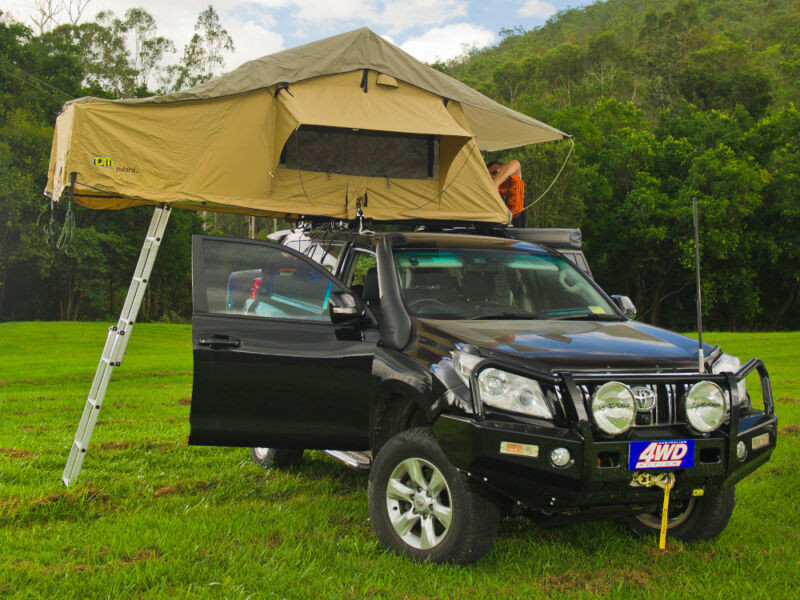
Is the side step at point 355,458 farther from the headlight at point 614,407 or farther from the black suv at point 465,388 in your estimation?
the headlight at point 614,407

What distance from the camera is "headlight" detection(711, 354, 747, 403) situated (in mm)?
4507

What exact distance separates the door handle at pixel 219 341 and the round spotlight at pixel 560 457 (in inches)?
88.1

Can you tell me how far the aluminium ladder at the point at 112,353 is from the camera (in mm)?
6031

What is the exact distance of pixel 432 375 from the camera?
14.7ft

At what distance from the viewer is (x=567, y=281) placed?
5.87 m

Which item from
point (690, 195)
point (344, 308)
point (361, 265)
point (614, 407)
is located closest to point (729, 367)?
point (614, 407)

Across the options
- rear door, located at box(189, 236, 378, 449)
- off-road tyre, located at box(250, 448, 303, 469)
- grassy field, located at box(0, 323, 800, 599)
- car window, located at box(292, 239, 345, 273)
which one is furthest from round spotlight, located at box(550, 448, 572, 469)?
off-road tyre, located at box(250, 448, 303, 469)

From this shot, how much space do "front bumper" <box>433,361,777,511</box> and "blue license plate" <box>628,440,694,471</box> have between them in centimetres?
3

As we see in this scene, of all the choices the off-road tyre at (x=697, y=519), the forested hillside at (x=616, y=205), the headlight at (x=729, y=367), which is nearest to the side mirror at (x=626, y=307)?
the headlight at (x=729, y=367)

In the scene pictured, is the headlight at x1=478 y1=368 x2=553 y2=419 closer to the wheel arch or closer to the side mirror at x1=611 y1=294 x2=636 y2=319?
the wheel arch

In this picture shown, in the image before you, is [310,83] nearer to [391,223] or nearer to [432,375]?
[391,223]

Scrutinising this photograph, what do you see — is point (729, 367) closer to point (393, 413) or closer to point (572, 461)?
point (572, 461)

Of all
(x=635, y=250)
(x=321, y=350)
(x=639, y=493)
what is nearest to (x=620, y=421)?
(x=639, y=493)

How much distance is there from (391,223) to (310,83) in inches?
64.5
